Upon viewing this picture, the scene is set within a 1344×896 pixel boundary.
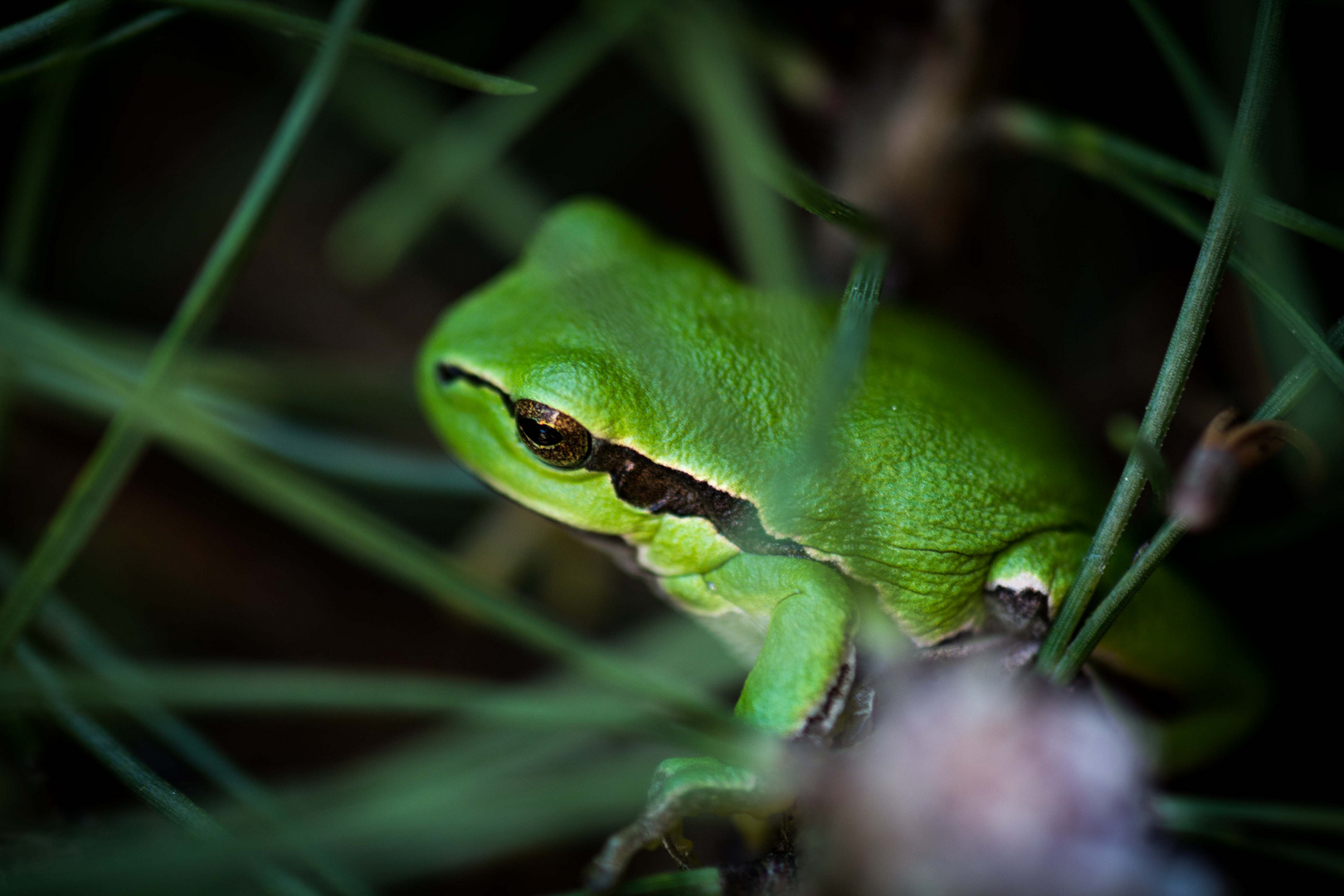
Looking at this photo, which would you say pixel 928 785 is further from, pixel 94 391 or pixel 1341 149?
pixel 1341 149

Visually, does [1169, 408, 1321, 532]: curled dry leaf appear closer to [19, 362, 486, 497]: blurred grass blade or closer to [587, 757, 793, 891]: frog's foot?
[587, 757, 793, 891]: frog's foot

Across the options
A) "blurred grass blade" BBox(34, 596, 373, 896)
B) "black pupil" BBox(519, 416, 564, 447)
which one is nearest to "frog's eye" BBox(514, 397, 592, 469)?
"black pupil" BBox(519, 416, 564, 447)

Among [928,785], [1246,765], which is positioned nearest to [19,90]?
[928,785]

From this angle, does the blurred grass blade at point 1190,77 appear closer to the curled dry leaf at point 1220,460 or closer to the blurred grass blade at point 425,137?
the curled dry leaf at point 1220,460

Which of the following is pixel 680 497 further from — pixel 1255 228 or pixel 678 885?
pixel 1255 228

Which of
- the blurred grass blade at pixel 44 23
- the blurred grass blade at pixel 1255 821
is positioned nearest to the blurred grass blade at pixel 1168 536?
the blurred grass blade at pixel 1255 821

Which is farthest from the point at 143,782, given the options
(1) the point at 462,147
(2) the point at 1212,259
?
(1) the point at 462,147

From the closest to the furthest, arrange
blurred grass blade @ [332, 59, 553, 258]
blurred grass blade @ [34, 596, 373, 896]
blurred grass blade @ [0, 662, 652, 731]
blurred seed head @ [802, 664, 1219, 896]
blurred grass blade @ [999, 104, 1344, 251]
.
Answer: blurred seed head @ [802, 664, 1219, 896] < blurred grass blade @ [0, 662, 652, 731] < blurred grass blade @ [999, 104, 1344, 251] < blurred grass blade @ [34, 596, 373, 896] < blurred grass blade @ [332, 59, 553, 258]
